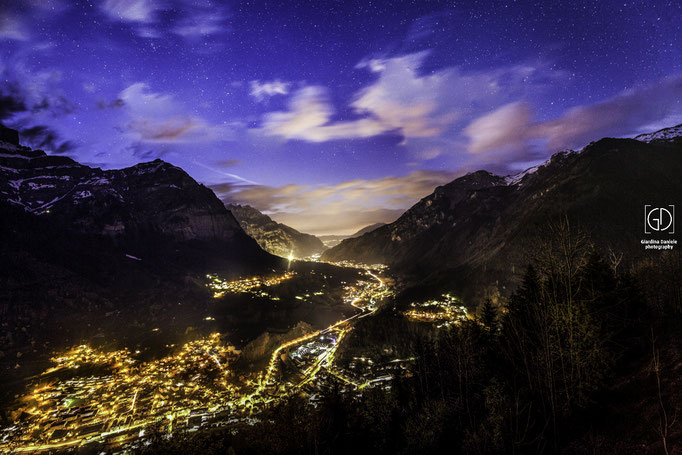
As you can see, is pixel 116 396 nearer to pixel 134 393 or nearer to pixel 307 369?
pixel 134 393

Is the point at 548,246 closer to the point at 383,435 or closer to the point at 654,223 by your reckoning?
the point at 383,435

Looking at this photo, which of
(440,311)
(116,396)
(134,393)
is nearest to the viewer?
(116,396)

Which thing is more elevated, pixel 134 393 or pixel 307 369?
pixel 134 393

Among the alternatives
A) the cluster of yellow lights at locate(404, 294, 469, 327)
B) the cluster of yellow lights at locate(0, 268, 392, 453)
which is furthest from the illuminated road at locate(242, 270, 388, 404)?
the cluster of yellow lights at locate(404, 294, 469, 327)

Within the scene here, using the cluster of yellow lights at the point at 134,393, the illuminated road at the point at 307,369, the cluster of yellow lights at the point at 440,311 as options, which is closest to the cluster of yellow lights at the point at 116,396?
the cluster of yellow lights at the point at 134,393

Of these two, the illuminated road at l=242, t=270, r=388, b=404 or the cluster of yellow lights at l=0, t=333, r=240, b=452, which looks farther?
the illuminated road at l=242, t=270, r=388, b=404

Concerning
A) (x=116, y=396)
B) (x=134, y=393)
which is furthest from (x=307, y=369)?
(x=116, y=396)

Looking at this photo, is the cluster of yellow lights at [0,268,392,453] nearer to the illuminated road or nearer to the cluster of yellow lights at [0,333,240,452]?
the cluster of yellow lights at [0,333,240,452]

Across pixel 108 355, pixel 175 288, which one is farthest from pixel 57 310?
pixel 175 288
